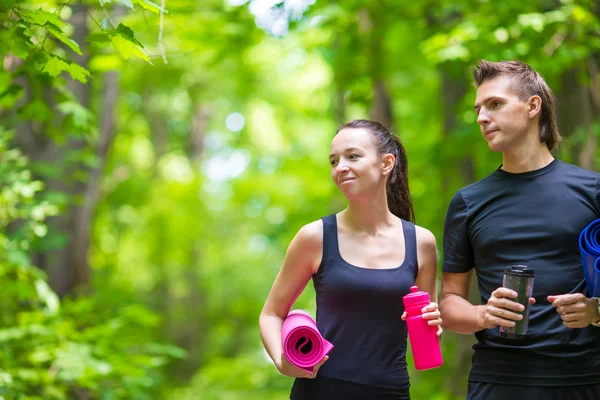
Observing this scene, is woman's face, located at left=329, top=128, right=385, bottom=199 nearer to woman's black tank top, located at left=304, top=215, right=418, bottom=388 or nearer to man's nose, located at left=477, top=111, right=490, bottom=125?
woman's black tank top, located at left=304, top=215, right=418, bottom=388

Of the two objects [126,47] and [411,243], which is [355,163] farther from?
[126,47]

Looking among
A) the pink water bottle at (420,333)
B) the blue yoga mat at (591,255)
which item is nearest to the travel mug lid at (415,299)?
the pink water bottle at (420,333)

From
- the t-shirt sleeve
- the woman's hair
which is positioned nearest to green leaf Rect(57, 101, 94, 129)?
the woman's hair

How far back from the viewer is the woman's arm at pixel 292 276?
2785 mm

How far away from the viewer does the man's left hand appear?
238 centimetres

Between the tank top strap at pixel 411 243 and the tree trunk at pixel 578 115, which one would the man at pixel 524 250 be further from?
the tree trunk at pixel 578 115

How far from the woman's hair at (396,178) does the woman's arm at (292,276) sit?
42 cm

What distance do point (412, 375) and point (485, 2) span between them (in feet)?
19.6

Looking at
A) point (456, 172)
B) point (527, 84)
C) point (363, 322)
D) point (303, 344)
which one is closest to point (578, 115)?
point (456, 172)

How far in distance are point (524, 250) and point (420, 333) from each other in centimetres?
47

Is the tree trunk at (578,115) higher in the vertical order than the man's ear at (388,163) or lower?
higher

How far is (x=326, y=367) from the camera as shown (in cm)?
272

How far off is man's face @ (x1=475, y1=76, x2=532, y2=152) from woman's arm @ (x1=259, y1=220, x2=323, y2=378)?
2.38 ft

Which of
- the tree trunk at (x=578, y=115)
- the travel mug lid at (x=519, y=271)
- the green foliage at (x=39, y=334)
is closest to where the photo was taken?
the travel mug lid at (x=519, y=271)
